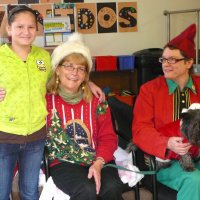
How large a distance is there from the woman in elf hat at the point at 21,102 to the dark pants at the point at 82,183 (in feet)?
0.58

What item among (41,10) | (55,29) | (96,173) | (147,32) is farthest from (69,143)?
(147,32)

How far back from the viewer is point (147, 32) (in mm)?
5000

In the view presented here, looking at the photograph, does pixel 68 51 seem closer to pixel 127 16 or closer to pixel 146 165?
pixel 146 165

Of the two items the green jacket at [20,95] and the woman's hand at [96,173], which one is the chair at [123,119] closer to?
the woman's hand at [96,173]

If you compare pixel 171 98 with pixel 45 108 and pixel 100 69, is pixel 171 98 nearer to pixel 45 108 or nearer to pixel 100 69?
pixel 45 108

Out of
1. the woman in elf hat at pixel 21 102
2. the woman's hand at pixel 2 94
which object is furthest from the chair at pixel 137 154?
the woman's hand at pixel 2 94

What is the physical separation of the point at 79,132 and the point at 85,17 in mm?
3123

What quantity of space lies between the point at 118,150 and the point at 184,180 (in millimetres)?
560

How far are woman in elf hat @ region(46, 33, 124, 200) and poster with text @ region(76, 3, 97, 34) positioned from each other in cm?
279

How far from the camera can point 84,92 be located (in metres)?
2.04

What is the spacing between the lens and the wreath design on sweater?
75.4 inches

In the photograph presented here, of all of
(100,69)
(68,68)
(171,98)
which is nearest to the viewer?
(68,68)

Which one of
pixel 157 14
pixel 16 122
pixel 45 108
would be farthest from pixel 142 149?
pixel 157 14

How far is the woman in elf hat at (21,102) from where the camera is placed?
175 cm
